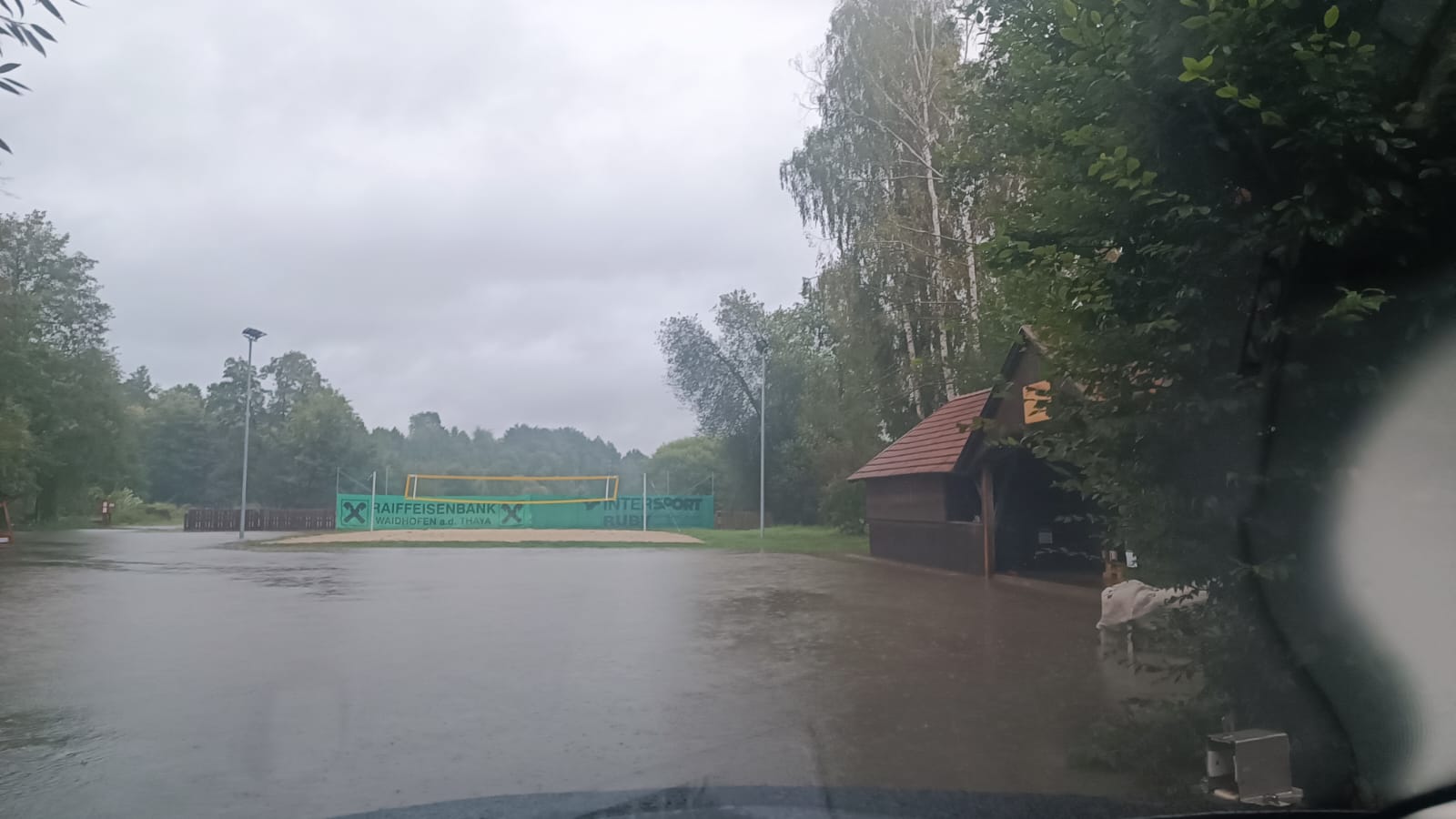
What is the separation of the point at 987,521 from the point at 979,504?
9.18 ft

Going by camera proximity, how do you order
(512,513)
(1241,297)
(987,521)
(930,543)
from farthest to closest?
(512,513) < (930,543) < (987,521) < (1241,297)

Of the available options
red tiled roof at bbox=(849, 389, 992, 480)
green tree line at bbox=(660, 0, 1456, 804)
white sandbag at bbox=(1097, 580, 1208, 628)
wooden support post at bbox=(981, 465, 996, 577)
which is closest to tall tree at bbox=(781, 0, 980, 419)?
red tiled roof at bbox=(849, 389, 992, 480)

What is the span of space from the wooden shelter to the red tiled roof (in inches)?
1.1

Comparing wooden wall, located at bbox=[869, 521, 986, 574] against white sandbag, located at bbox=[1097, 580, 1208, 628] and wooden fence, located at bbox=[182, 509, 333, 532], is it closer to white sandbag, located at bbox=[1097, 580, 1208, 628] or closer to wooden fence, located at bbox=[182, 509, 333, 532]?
white sandbag, located at bbox=[1097, 580, 1208, 628]

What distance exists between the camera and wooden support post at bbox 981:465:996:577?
1816 centimetres

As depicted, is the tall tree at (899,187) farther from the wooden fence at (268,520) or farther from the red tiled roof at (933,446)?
the wooden fence at (268,520)

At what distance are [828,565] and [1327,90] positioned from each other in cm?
1816

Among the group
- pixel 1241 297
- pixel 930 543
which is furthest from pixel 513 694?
pixel 930 543

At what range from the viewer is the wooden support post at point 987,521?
59.6ft

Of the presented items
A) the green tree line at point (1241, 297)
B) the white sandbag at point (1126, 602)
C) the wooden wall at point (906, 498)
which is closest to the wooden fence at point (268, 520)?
the wooden wall at point (906, 498)

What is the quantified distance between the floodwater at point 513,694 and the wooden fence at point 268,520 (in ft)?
118

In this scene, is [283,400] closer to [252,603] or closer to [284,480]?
[284,480]

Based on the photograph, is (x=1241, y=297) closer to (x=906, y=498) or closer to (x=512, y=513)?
(x=906, y=498)

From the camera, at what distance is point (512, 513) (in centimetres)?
4631
